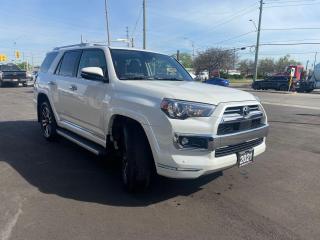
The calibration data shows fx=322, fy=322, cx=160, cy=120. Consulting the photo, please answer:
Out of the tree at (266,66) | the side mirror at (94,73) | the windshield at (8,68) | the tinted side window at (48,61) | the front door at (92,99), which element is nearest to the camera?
the side mirror at (94,73)

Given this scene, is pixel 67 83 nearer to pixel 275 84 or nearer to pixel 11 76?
pixel 11 76

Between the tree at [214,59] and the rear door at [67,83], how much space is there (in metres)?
60.6

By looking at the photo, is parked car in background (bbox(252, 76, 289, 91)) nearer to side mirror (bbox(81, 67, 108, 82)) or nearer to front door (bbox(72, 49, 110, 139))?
front door (bbox(72, 49, 110, 139))

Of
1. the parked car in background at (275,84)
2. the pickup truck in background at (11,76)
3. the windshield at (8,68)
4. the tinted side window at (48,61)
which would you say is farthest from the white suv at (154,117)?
the parked car in background at (275,84)

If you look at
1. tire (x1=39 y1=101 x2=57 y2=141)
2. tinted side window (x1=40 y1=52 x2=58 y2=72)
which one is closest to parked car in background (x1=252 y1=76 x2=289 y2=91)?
tinted side window (x1=40 y1=52 x2=58 y2=72)

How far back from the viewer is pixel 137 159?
12.8ft

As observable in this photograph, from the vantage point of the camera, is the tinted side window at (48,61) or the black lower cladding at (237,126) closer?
the black lower cladding at (237,126)

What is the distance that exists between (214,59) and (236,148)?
64048 millimetres

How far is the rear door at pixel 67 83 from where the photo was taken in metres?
5.54

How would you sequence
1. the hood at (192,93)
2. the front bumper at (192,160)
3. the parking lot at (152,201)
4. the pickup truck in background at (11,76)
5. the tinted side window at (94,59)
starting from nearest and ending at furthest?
1. the parking lot at (152,201)
2. the front bumper at (192,160)
3. the hood at (192,93)
4. the tinted side window at (94,59)
5. the pickup truck in background at (11,76)

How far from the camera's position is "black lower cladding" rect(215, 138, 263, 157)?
374cm

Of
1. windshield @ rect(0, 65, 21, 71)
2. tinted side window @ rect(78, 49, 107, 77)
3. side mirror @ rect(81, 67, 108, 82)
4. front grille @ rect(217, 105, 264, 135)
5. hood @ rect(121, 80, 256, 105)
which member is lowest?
windshield @ rect(0, 65, 21, 71)

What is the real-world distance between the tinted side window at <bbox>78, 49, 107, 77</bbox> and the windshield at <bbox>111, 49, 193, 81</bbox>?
0.18 meters

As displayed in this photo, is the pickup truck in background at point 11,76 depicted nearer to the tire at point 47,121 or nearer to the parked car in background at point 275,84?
the tire at point 47,121
